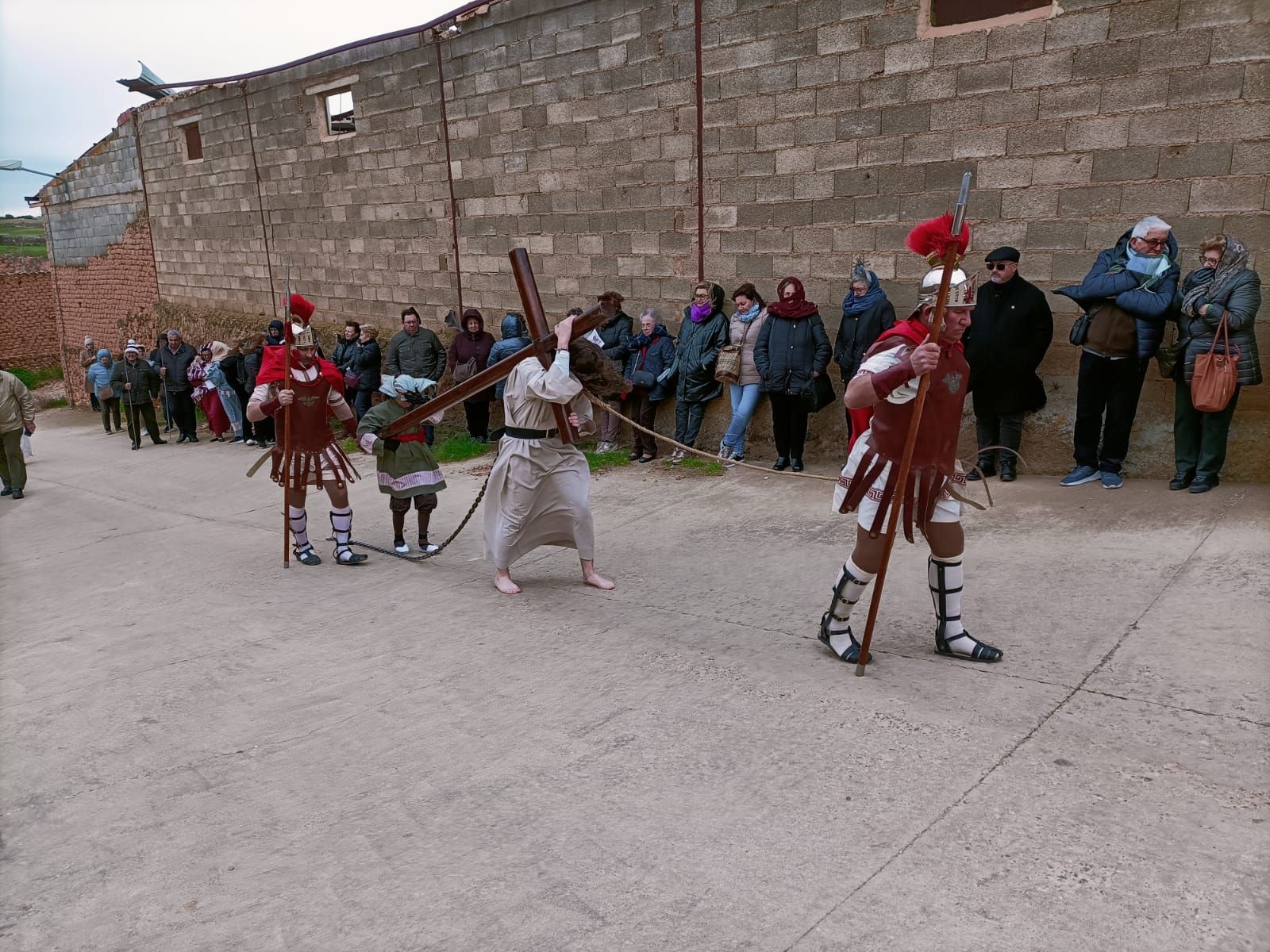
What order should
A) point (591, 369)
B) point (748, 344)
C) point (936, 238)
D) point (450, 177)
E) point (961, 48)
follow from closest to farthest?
1. point (936, 238)
2. point (591, 369)
3. point (961, 48)
4. point (748, 344)
5. point (450, 177)

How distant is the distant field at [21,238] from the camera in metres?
29.4

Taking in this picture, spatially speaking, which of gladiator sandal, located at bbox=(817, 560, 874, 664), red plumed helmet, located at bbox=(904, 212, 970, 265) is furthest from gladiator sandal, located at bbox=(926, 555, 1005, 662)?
red plumed helmet, located at bbox=(904, 212, 970, 265)

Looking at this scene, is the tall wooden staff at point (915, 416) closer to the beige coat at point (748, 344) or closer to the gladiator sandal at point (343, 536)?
the gladiator sandal at point (343, 536)

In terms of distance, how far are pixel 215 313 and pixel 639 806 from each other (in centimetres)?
1571

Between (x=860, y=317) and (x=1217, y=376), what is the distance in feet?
8.53

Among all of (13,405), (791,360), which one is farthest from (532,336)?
(13,405)

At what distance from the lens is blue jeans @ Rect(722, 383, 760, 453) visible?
850 centimetres

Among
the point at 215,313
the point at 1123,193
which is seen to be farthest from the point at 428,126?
the point at 1123,193

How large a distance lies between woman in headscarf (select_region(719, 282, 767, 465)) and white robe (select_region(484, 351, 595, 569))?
300 cm

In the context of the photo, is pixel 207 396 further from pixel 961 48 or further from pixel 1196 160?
pixel 1196 160

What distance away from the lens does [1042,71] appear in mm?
6777

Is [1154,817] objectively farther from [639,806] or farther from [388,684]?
[388,684]

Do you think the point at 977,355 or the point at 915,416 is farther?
the point at 977,355

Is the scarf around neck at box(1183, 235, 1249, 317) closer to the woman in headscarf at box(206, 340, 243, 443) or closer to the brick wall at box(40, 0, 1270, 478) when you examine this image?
the brick wall at box(40, 0, 1270, 478)
